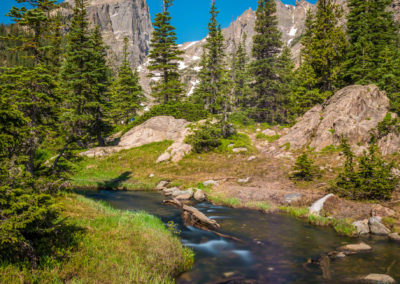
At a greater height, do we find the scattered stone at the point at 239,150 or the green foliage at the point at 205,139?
the green foliage at the point at 205,139

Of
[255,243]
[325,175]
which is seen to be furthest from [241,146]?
[255,243]

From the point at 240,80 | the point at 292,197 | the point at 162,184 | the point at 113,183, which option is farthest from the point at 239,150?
the point at 240,80

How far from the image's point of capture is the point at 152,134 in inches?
1304

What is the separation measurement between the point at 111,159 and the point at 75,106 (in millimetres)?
9140

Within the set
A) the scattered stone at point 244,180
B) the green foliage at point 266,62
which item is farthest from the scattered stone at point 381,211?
the green foliage at point 266,62

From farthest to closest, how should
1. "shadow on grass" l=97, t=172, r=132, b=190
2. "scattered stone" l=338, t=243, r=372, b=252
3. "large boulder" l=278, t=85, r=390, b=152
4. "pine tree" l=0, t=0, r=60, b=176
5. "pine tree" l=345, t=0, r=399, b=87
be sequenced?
"pine tree" l=345, t=0, r=399, b=87 → "shadow on grass" l=97, t=172, r=132, b=190 → "large boulder" l=278, t=85, r=390, b=152 → "pine tree" l=0, t=0, r=60, b=176 → "scattered stone" l=338, t=243, r=372, b=252

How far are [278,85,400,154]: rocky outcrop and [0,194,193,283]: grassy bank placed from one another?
19857 millimetres

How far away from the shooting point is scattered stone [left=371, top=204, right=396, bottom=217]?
12297 mm

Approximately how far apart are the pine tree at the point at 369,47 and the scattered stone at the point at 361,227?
19.8m

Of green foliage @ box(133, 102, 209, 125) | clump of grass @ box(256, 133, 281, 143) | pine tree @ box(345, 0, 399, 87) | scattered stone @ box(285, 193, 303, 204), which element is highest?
pine tree @ box(345, 0, 399, 87)

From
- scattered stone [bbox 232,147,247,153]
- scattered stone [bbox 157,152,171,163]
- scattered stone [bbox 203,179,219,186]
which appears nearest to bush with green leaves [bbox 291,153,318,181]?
scattered stone [bbox 203,179,219,186]

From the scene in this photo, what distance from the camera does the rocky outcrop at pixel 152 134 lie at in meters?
31.2

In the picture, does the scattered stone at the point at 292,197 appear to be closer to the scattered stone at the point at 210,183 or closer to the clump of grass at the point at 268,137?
the scattered stone at the point at 210,183

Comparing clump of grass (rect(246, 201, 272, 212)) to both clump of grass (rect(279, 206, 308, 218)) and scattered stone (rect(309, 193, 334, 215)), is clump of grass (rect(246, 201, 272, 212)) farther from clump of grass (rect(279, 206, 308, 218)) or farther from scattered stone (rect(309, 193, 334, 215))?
scattered stone (rect(309, 193, 334, 215))
